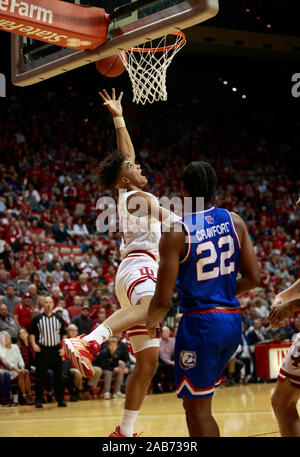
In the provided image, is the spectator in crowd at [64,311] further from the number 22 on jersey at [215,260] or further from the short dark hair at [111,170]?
the number 22 on jersey at [215,260]

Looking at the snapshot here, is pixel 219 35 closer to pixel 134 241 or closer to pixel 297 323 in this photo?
pixel 297 323

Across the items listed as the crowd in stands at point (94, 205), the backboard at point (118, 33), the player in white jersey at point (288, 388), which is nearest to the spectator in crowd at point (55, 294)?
the crowd in stands at point (94, 205)

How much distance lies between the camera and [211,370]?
4.13m

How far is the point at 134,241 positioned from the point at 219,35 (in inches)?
741

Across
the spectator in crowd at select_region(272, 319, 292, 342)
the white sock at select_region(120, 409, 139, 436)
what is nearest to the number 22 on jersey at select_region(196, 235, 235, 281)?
the white sock at select_region(120, 409, 139, 436)

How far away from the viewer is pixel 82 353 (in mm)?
5129

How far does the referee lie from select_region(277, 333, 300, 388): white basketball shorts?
23.9 feet

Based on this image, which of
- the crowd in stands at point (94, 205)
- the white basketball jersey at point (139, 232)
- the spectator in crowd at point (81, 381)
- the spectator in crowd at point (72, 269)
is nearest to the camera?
the white basketball jersey at point (139, 232)

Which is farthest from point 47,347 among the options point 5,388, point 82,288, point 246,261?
point 246,261

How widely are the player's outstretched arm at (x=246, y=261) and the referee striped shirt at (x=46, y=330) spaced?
25.0 feet

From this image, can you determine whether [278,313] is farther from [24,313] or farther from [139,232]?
[24,313]

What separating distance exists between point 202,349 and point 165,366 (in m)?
9.77

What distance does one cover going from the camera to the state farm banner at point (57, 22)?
5.56 metres

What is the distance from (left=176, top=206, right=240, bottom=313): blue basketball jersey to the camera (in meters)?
4.19
